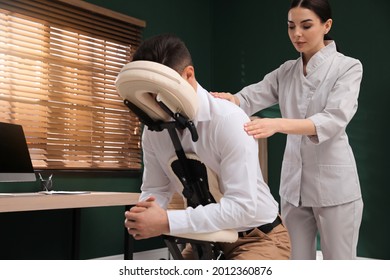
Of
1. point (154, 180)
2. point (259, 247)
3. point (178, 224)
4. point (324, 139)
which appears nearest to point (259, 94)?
point (324, 139)

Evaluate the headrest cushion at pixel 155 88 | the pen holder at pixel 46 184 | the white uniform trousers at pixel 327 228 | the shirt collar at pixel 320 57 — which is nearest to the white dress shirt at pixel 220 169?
the headrest cushion at pixel 155 88

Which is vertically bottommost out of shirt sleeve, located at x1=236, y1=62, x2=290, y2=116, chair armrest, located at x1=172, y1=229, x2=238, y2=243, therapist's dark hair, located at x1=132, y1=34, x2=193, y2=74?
chair armrest, located at x1=172, y1=229, x2=238, y2=243

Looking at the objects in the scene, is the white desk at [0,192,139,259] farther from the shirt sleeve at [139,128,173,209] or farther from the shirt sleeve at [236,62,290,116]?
the shirt sleeve at [139,128,173,209]

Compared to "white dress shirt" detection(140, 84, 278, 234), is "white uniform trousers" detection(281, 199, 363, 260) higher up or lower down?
lower down

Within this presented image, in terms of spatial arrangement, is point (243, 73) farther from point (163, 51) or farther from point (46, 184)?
point (163, 51)

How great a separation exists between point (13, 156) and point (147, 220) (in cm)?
196

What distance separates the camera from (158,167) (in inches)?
51.2

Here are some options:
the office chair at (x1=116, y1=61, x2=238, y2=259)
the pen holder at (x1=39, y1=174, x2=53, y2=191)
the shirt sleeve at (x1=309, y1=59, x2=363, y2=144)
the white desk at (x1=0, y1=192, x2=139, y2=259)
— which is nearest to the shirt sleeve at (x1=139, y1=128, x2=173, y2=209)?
the office chair at (x1=116, y1=61, x2=238, y2=259)

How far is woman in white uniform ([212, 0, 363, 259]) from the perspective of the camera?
5.85 ft

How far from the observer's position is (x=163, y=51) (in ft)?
3.51

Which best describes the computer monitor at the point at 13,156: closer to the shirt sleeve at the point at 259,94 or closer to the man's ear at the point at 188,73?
the shirt sleeve at the point at 259,94

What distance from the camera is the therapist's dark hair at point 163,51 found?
1062 mm

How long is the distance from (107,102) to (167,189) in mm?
2619

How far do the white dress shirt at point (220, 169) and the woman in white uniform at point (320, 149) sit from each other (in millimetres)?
530
